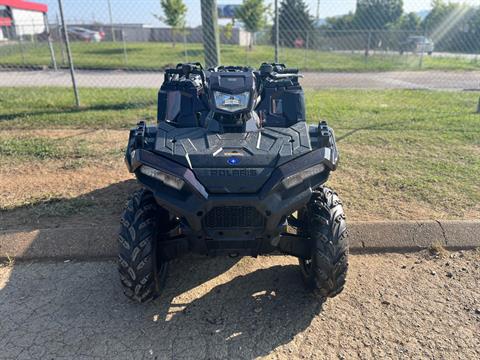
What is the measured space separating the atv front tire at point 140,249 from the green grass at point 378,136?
2234 mm

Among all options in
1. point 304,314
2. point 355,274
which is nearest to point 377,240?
point 355,274

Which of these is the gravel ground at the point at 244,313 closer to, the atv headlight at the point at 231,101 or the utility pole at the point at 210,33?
the atv headlight at the point at 231,101

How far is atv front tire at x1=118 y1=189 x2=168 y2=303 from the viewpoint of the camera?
8.77 ft

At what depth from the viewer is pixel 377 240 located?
3.76 meters

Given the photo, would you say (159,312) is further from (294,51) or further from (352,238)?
(294,51)

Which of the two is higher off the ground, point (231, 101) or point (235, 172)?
point (231, 101)

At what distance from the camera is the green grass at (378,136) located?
14.9 feet

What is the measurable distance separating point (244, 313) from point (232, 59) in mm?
19658

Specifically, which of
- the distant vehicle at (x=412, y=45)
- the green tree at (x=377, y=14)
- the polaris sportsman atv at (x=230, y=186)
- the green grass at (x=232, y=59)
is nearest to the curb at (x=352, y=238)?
the polaris sportsman atv at (x=230, y=186)

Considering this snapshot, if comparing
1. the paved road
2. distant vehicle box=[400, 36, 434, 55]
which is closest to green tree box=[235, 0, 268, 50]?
the paved road

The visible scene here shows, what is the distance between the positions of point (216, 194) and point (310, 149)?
27.3 inches

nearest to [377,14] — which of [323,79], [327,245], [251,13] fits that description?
[251,13]

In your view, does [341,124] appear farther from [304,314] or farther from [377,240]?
[304,314]

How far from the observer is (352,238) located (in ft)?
12.4
